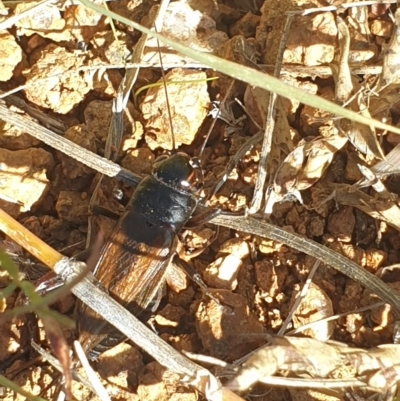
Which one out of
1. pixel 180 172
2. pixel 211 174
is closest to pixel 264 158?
pixel 211 174

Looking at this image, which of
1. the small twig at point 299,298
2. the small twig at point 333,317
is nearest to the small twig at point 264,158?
the small twig at point 299,298

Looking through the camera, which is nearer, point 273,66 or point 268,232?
point 268,232

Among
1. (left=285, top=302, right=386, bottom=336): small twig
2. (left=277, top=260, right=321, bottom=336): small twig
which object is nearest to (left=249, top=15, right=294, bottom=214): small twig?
(left=277, top=260, right=321, bottom=336): small twig

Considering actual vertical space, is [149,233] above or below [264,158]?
below

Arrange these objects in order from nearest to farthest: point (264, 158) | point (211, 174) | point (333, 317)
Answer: point (333, 317), point (264, 158), point (211, 174)

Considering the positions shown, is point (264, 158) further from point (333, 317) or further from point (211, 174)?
point (333, 317)

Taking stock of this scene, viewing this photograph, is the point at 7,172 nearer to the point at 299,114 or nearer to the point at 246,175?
the point at 246,175

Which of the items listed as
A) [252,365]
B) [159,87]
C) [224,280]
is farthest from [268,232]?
[159,87]
